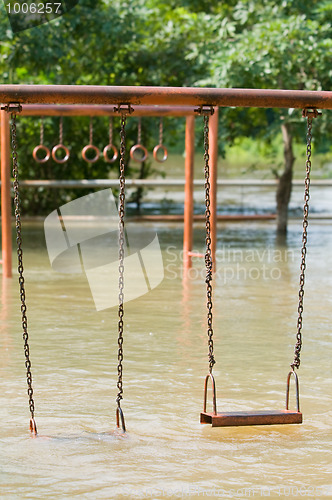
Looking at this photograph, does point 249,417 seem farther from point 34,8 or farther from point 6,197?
point 34,8

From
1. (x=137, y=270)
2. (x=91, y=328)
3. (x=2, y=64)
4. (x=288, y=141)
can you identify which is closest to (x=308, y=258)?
(x=137, y=270)

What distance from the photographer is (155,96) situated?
4723mm

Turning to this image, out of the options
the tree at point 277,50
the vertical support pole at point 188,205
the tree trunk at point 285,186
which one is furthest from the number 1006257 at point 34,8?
the tree trunk at point 285,186

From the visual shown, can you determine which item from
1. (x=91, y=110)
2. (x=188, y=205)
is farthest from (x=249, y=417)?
(x=91, y=110)

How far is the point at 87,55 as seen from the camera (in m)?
14.5

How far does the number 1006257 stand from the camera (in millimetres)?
13031

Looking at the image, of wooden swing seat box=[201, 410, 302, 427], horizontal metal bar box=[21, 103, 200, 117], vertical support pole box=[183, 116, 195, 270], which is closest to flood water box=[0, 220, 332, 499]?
wooden swing seat box=[201, 410, 302, 427]

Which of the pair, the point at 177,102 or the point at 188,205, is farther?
the point at 188,205

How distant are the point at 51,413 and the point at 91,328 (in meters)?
2.31

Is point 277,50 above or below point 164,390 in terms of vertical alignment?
above

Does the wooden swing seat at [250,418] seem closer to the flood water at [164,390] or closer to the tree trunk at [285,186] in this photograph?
the flood water at [164,390]

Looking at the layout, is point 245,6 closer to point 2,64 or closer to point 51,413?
point 2,64

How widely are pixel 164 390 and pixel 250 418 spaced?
1.20m

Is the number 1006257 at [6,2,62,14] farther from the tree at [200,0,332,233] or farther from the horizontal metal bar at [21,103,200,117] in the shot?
the horizontal metal bar at [21,103,200,117]
